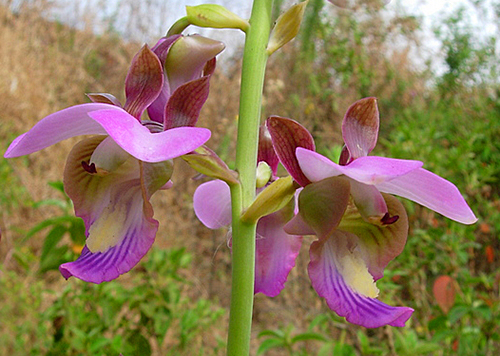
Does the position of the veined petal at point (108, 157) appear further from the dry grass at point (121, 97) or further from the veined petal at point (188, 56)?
the dry grass at point (121, 97)

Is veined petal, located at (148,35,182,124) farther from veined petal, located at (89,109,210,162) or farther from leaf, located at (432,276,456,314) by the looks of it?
leaf, located at (432,276,456,314)

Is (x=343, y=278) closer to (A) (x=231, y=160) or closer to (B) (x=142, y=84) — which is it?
(B) (x=142, y=84)

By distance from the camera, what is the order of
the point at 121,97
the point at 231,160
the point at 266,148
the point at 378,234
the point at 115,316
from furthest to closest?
1. the point at 121,97
2. the point at 231,160
3. the point at 115,316
4. the point at 266,148
5. the point at 378,234

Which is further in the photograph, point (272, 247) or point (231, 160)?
point (231, 160)

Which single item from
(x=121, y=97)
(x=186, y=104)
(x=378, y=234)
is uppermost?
(x=186, y=104)

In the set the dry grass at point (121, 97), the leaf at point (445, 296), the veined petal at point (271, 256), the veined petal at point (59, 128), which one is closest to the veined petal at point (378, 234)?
the veined petal at point (271, 256)

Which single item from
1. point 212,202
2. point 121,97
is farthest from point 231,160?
point 212,202

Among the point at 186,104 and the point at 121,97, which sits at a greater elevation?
the point at 186,104
